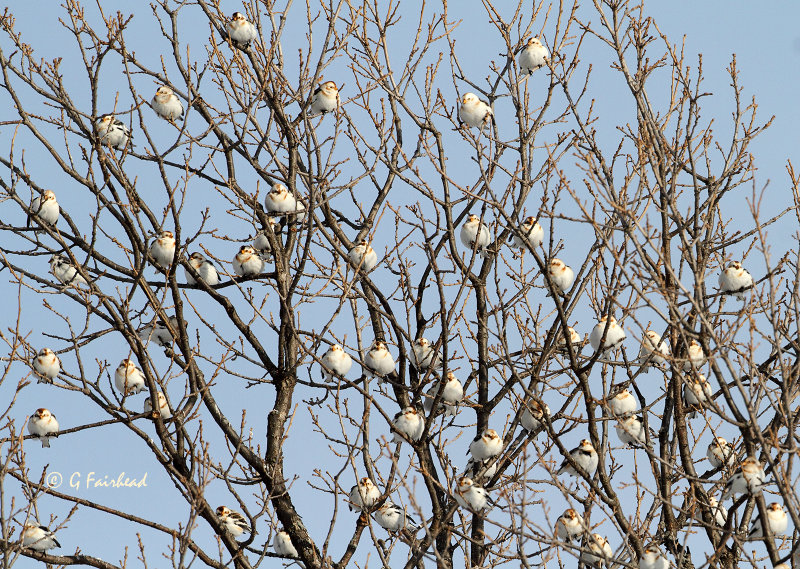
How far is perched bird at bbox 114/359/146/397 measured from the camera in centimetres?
744

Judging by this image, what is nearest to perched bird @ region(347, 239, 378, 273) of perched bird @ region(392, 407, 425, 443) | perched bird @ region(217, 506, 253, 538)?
perched bird @ region(392, 407, 425, 443)

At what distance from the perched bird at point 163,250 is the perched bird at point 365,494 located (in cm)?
210

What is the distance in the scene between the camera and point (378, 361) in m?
7.64

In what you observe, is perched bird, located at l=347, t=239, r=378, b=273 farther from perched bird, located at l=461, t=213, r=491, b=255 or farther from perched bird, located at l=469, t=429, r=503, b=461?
perched bird, located at l=469, t=429, r=503, b=461

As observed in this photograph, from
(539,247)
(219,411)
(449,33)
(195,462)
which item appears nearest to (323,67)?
(449,33)

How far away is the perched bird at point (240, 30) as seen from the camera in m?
8.53

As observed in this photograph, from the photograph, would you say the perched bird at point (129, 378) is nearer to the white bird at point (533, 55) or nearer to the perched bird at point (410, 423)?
the perched bird at point (410, 423)

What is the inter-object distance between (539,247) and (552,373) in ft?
4.79

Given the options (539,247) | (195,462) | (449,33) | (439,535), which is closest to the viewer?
(195,462)

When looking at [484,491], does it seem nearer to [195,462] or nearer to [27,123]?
[195,462]

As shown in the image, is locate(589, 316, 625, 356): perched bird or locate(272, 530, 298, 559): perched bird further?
locate(272, 530, 298, 559): perched bird

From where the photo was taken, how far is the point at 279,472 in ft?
24.5

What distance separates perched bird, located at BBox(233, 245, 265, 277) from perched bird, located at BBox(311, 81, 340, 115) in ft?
4.40

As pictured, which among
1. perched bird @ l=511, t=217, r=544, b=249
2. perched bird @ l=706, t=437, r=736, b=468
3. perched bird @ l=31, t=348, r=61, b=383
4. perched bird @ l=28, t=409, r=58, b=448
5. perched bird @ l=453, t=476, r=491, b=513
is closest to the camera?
perched bird @ l=453, t=476, r=491, b=513
